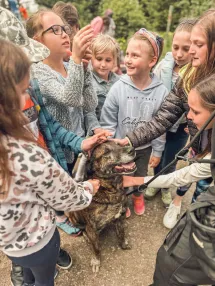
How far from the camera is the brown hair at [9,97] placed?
42.8 inches

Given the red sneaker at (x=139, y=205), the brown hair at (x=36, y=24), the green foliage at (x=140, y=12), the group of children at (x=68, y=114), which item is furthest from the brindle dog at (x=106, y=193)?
the green foliage at (x=140, y=12)

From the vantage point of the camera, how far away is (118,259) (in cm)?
268

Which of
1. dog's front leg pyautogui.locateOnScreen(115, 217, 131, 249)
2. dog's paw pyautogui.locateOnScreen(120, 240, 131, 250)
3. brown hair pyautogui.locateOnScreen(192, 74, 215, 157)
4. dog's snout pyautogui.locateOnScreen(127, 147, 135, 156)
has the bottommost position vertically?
dog's paw pyautogui.locateOnScreen(120, 240, 131, 250)

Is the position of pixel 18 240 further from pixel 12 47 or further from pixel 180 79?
pixel 180 79

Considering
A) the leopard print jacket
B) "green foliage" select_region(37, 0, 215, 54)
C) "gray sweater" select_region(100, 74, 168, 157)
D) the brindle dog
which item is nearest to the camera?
the leopard print jacket

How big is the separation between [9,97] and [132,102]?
160cm

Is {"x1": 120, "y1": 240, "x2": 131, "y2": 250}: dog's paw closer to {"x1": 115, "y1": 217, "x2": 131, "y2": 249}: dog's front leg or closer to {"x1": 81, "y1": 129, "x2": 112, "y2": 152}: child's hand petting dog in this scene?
{"x1": 115, "y1": 217, "x2": 131, "y2": 249}: dog's front leg

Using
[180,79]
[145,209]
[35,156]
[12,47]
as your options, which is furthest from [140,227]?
[12,47]

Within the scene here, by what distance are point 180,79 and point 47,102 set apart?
3.92ft

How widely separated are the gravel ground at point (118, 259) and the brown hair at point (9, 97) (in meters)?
1.76

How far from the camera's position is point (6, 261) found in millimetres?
2650

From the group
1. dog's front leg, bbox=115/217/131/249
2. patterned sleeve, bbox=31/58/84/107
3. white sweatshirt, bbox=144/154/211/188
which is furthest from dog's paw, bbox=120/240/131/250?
patterned sleeve, bbox=31/58/84/107

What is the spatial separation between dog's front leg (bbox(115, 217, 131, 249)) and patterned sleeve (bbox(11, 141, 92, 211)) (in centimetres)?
113

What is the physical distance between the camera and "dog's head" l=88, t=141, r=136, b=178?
2105 mm
